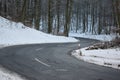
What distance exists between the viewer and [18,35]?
115 feet

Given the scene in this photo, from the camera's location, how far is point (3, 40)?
103ft

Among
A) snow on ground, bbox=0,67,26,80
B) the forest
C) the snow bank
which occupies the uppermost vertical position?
the forest

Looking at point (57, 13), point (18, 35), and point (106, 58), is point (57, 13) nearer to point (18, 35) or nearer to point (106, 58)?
point (18, 35)

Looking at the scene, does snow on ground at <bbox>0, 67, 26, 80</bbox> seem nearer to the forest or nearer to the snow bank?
the snow bank

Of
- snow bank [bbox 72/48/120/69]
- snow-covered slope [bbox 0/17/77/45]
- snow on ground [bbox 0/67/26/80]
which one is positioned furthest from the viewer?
snow-covered slope [bbox 0/17/77/45]

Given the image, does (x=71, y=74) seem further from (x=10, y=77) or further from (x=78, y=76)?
(x=10, y=77)

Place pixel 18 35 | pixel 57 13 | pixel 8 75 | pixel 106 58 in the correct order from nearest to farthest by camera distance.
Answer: pixel 8 75
pixel 106 58
pixel 18 35
pixel 57 13

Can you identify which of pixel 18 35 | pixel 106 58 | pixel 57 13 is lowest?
pixel 106 58

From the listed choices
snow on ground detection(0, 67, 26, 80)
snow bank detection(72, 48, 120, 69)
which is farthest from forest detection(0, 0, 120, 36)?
snow on ground detection(0, 67, 26, 80)

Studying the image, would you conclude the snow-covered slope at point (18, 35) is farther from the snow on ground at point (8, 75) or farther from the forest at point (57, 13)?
the snow on ground at point (8, 75)

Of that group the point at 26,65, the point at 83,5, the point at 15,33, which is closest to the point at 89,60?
the point at 26,65

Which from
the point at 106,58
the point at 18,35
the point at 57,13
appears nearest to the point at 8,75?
the point at 106,58

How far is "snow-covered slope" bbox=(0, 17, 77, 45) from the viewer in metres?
32.5

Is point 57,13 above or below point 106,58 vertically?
above
